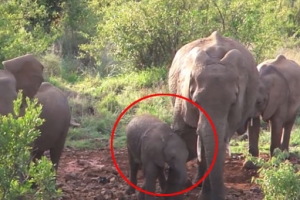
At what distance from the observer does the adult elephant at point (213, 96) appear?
6934mm

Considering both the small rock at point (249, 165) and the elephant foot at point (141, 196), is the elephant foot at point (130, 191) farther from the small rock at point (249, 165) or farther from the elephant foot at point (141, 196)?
the small rock at point (249, 165)

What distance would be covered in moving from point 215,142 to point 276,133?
3382 mm

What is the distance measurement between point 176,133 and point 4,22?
16.2 feet

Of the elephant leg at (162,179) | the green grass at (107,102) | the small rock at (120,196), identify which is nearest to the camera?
the elephant leg at (162,179)

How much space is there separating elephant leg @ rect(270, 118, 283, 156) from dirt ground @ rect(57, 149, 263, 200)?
0.48 metres

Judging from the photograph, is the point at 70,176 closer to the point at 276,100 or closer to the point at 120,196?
the point at 120,196

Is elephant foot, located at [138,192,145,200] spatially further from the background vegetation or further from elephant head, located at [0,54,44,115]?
the background vegetation

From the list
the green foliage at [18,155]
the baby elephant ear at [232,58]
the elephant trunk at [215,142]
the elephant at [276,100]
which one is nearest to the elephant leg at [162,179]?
the elephant trunk at [215,142]

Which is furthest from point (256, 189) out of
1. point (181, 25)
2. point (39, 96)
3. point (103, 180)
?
A: point (181, 25)

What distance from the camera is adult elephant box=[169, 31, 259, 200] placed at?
6.93 meters

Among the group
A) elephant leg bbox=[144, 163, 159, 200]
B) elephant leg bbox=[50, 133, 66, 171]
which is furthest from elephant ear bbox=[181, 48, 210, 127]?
elephant leg bbox=[50, 133, 66, 171]

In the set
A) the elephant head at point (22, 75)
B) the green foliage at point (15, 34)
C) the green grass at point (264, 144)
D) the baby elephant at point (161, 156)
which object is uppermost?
the elephant head at point (22, 75)

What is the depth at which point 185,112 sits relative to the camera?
296 inches

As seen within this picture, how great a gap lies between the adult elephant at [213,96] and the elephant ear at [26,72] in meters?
1.53
